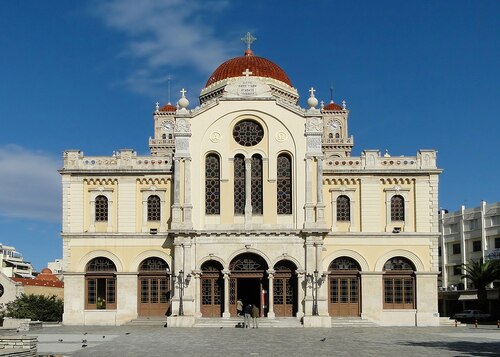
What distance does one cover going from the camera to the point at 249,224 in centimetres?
4522

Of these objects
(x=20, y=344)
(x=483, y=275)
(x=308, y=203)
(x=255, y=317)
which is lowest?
(x=255, y=317)

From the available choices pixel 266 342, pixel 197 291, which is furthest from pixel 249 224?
pixel 266 342

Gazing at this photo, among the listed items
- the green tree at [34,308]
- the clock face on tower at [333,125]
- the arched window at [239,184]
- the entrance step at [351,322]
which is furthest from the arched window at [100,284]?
the clock face on tower at [333,125]

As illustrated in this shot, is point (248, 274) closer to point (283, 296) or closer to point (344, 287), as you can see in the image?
point (283, 296)

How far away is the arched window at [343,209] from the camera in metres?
46.5

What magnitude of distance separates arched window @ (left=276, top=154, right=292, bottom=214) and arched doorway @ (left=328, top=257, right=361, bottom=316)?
4.45 metres

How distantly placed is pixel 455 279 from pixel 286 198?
35.1m

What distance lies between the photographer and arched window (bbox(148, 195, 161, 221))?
46469mm

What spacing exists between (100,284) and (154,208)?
220 inches

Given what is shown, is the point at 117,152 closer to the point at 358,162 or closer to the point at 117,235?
the point at 117,235

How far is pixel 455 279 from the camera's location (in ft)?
246

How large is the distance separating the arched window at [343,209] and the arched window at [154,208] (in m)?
10.9

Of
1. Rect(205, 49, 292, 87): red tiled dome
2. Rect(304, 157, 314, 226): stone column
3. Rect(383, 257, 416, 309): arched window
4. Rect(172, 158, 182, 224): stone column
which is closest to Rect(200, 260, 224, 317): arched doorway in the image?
Rect(172, 158, 182, 224): stone column

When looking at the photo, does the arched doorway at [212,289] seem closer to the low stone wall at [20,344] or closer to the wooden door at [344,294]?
the wooden door at [344,294]
